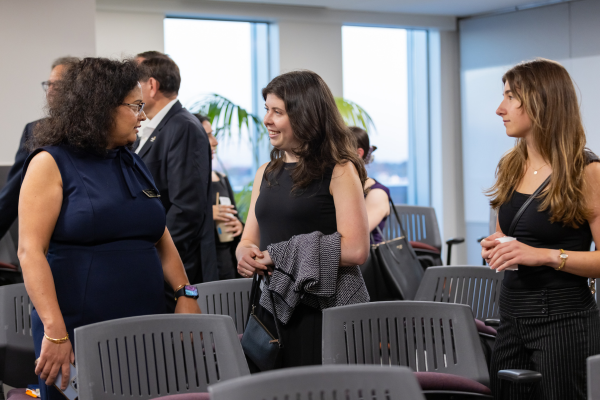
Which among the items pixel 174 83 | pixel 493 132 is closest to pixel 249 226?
pixel 174 83

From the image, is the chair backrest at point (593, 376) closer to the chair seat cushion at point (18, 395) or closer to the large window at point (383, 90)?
the chair seat cushion at point (18, 395)

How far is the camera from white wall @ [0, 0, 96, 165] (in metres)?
4.29

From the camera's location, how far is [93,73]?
6.58ft

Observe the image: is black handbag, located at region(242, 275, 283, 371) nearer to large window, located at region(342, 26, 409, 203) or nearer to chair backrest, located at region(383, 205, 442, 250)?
chair backrest, located at region(383, 205, 442, 250)

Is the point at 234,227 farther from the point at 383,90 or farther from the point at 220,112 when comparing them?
the point at 383,90

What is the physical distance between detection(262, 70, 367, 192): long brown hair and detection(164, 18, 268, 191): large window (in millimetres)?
4061

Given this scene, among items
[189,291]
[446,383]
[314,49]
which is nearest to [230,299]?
[189,291]

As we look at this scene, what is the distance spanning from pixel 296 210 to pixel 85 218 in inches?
25.8

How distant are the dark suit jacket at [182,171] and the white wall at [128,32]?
316 cm

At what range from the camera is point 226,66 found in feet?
21.8

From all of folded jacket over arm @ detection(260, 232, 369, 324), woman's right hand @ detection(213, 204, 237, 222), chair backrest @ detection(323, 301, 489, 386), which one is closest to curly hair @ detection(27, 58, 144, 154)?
folded jacket over arm @ detection(260, 232, 369, 324)

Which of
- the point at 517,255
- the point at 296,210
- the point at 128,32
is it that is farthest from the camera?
the point at 128,32

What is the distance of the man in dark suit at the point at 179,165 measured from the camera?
2.86 m

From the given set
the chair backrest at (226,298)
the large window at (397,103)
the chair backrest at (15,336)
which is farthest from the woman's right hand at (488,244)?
the large window at (397,103)
